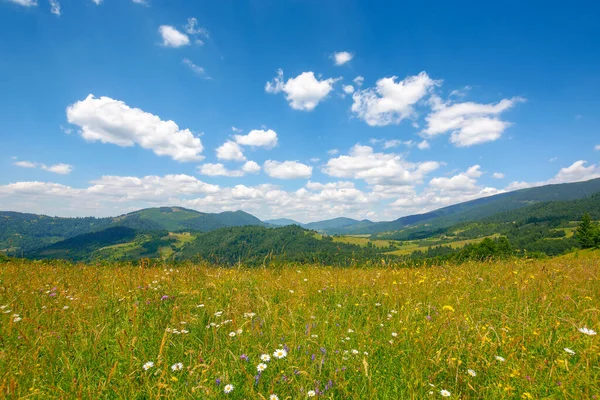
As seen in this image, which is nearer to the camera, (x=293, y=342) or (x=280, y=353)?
(x=280, y=353)

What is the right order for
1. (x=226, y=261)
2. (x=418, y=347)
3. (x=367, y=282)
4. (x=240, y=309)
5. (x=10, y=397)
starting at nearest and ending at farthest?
(x=10, y=397) → (x=418, y=347) → (x=240, y=309) → (x=367, y=282) → (x=226, y=261)

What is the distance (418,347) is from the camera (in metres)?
3.41

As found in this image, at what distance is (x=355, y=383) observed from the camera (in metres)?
2.86

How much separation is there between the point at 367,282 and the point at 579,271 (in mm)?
6098

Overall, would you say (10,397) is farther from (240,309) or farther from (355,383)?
(355,383)

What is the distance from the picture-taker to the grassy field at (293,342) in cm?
270

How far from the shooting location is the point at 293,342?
3.26 metres

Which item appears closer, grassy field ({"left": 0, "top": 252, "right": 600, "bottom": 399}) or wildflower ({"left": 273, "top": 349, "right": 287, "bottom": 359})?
grassy field ({"left": 0, "top": 252, "right": 600, "bottom": 399})

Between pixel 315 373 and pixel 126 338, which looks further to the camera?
pixel 126 338

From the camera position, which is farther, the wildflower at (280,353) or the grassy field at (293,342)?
the wildflower at (280,353)

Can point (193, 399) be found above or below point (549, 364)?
above

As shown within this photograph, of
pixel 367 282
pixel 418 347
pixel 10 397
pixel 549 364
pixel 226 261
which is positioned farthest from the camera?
pixel 226 261

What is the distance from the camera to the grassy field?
2.70 meters

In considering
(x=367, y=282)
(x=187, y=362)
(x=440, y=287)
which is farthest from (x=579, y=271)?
(x=187, y=362)
